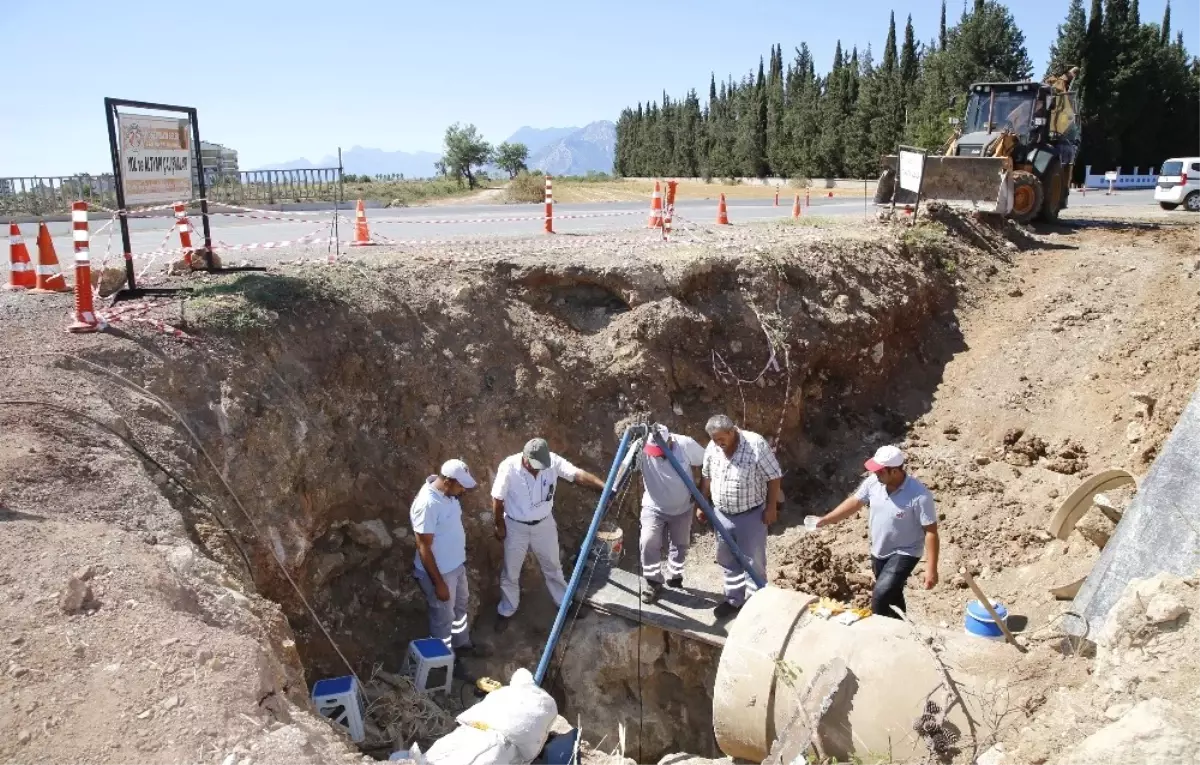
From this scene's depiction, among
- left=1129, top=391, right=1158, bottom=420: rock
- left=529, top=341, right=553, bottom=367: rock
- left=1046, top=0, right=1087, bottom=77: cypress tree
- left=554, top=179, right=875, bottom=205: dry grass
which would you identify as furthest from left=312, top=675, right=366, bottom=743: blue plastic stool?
left=1046, top=0, right=1087, bottom=77: cypress tree

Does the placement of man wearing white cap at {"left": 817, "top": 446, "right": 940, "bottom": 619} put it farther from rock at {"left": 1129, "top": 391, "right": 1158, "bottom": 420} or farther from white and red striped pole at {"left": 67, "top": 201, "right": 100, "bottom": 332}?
white and red striped pole at {"left": 67, "top": 201, "right": 100, "bottom": 332}

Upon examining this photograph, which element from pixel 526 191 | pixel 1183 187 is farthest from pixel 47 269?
pixel 1183 187

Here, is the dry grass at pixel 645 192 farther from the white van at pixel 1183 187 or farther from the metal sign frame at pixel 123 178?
the metal sign frame at pixel 123 178

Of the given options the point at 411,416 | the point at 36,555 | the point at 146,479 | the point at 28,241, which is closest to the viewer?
the point at 36,555

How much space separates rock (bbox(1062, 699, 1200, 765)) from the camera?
3166 millimetres

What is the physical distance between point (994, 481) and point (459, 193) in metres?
33.1

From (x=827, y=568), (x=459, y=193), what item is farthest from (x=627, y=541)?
(x=459, y=193)

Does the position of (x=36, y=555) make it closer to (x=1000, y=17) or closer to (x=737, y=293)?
(x=737, y=293)

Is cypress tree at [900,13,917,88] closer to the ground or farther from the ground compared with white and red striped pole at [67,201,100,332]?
farther from the ground

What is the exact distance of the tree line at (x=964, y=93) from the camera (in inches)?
1516

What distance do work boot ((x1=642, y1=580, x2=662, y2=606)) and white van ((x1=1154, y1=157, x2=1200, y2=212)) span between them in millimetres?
22765

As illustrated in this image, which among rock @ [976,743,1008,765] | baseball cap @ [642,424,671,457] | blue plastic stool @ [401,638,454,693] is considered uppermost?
baseball cap @ [642,424,671,457]

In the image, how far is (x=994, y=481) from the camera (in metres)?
9.40

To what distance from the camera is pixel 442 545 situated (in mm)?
6746
